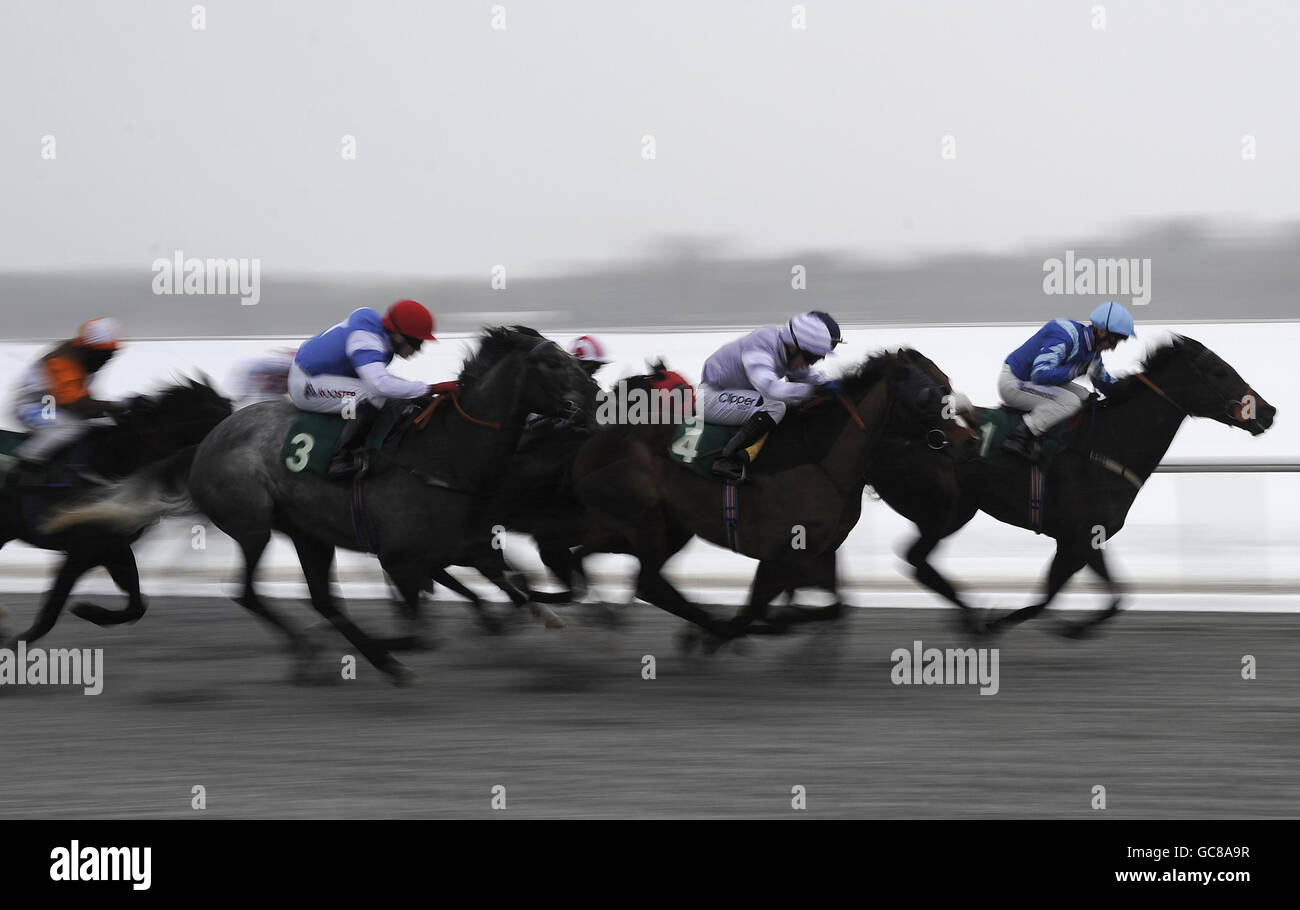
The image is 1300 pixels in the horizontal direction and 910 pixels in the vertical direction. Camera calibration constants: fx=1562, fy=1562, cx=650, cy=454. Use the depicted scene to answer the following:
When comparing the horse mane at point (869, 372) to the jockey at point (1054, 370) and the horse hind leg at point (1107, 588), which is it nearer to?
the jockey at point (1054, 370)

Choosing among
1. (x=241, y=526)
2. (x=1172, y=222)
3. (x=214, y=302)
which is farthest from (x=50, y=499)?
(x=1172, y=222)

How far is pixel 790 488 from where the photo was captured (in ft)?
21.3

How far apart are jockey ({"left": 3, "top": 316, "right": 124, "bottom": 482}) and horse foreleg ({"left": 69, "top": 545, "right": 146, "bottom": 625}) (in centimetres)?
55

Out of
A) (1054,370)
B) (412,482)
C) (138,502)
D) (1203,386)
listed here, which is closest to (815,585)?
(412,482)

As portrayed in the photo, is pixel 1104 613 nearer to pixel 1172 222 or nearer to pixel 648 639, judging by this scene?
pixel 648 639

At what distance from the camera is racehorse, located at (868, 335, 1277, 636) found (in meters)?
7.18

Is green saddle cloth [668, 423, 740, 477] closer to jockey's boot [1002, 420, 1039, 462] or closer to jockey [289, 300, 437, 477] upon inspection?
jockey [289, 300, 437, 477]

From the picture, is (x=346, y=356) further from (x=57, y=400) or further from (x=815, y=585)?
(x=815, y=585)

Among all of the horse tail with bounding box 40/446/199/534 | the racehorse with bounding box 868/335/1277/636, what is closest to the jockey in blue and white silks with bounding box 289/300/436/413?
the horse tail with bounding box 40/446/199/534

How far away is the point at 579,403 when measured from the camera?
6039 mm

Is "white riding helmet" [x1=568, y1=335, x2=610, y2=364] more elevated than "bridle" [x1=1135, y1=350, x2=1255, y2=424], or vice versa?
"white riding helmet" [x1=568, y1=335, x2=610, y2=364]

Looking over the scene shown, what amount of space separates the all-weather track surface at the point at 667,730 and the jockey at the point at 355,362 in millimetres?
1159

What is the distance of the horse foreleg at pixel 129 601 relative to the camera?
6844mm

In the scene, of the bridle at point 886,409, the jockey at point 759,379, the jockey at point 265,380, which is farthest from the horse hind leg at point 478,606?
the bridle at point 886,409
